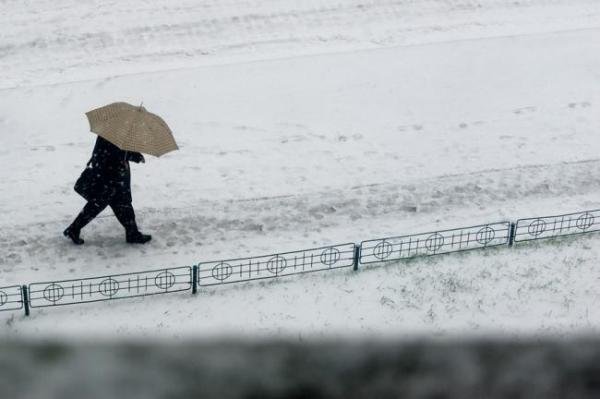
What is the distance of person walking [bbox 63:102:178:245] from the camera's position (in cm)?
848

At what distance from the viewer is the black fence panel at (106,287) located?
27.7ft

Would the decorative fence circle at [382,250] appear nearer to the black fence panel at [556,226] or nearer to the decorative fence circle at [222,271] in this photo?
the black fence panel at [556,226]

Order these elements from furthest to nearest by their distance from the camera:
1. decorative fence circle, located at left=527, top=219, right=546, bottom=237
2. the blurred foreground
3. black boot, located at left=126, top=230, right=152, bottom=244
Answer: decorative fence circle, located at left=527, top=219, right=546, bottom=237 < black boot, located at left=126, top=230, right=152, bottom=244 < the blurred foreground

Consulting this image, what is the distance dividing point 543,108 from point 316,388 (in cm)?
1185

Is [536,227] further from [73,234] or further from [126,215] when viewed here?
[73,234]

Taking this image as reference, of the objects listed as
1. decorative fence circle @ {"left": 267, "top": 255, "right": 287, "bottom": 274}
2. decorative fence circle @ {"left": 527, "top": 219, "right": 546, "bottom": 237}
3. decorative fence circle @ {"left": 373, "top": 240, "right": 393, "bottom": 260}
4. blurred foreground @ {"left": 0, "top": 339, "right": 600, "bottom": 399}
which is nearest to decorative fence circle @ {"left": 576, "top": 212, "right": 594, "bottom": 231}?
decorative fence circle @ {"left": 527, "top": 219, "right": 546, "bottom": 237}

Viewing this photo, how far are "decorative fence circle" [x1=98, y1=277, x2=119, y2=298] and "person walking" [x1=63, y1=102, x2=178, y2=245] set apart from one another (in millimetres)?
756

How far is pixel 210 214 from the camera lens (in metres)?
10.0

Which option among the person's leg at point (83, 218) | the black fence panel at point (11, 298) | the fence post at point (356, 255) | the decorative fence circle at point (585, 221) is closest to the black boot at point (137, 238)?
the person's leg at point (83, 218)

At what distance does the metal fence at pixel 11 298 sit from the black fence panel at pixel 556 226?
4.85 metres

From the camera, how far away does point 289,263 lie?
362 inches

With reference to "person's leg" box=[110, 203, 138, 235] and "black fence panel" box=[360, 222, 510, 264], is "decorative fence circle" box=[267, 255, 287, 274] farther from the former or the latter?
"person's leg" box=[110, 203, 138, 235]

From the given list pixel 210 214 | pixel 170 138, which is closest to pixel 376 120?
pixel 210 214

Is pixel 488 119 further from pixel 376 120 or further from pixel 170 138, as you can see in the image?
pixel 170 138
